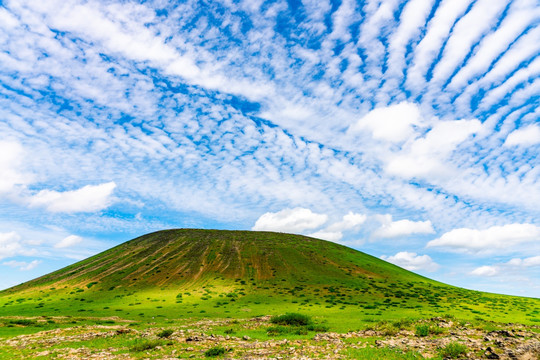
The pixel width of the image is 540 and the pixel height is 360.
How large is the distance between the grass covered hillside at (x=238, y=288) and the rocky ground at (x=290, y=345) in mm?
13857

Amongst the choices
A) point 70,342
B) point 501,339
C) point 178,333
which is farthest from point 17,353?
point 501,339

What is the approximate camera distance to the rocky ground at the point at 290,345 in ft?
52.3

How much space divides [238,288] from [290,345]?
182 ft

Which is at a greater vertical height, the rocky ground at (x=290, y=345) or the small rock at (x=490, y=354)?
the small rock at (x=490, y=354)

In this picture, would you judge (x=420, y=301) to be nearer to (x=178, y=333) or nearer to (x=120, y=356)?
(x=178, y=333)

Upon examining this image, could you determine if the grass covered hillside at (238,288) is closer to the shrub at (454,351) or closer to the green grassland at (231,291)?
the green grassland at (231,291)

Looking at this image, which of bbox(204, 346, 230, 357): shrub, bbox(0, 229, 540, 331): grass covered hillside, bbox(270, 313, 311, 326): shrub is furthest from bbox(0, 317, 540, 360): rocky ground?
bbox(0, 229, 540, 331): grass covered hillside

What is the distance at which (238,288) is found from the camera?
71375 millimetres

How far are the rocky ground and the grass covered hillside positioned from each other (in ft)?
45.5

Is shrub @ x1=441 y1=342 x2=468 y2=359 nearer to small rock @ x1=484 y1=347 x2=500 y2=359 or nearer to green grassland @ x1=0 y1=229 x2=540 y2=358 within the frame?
small rock @ x1=484 y1=347 x2=500 y2=359

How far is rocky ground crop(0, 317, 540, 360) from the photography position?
52.3 feet

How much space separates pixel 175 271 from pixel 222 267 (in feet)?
46.3

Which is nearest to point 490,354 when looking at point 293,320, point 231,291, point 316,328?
point 316,328

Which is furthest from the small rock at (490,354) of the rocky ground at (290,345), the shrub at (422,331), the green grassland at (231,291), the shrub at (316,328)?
the shrub at (316,328)
